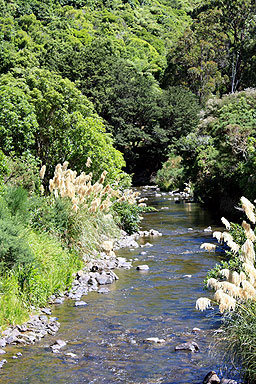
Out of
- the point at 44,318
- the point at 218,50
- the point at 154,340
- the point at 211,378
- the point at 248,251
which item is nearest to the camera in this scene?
the point at 248,251

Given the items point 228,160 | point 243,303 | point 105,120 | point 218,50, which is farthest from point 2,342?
point 218,50

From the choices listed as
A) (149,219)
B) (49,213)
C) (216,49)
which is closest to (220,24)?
(216,49)

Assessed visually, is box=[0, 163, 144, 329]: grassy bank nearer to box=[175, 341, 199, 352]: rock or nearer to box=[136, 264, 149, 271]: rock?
box=[136, 264, 149, 271]: rock

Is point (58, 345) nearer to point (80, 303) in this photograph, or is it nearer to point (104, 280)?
point (80, 303)

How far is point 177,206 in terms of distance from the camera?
31.8m

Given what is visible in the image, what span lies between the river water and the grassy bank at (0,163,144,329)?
32.4 inches

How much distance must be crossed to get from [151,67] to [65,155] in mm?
53207

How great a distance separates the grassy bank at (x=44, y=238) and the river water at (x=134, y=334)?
2.70 ft

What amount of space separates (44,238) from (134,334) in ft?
14.8

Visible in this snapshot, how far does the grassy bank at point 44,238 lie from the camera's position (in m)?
10.2

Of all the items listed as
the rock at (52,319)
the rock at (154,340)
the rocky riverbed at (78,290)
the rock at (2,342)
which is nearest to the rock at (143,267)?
the rocky riverbed at (78,290)

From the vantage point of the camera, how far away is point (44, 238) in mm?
13211

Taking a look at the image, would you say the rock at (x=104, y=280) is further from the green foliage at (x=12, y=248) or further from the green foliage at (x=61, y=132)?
the green foliage at (x=61, y=132)

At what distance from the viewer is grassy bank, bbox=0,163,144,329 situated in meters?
10.2
